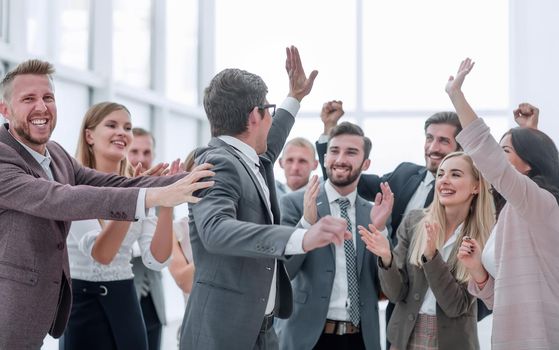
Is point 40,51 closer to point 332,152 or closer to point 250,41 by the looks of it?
point 332,152

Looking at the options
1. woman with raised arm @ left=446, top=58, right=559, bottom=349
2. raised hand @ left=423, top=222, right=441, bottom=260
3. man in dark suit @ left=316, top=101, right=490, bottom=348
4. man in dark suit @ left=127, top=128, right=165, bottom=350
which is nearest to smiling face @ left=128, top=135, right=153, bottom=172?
man in dark suit @ left=127, top=128, right=165, bottom=350

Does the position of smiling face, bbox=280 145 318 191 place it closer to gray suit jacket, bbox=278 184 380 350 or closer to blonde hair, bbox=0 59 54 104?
gray suit jacket, bbox=278 184 380 350

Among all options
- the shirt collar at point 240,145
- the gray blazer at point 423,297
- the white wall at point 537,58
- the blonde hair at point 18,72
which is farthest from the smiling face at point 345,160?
the white wall at point 537,58

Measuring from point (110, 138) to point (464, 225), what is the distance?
162cm

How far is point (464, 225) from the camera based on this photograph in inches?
133

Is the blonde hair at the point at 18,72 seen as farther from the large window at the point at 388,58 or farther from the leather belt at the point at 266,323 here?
the large window at the point at 388,58

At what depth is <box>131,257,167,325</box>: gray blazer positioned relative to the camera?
14.1ft

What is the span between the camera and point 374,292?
3531 millimetres

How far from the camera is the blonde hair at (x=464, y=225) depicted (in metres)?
3.28

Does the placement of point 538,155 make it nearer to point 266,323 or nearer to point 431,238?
point 431,238

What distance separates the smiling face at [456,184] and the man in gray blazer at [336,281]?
259mm

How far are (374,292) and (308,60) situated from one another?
6106 millimetres

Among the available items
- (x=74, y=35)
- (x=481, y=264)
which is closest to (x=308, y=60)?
(x=74, y=35)

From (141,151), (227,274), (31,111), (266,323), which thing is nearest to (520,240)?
(266,323)
